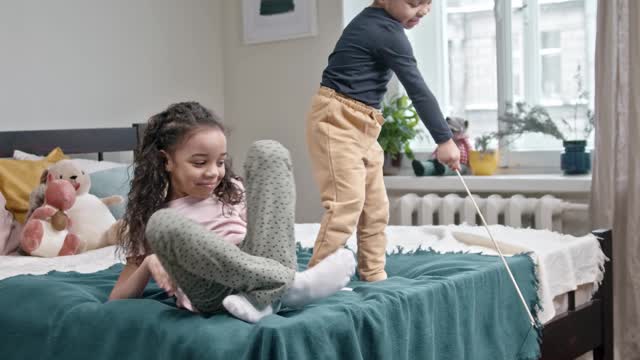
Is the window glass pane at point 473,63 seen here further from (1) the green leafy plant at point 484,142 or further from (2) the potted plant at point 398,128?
(2) the potted plant at point 398,128

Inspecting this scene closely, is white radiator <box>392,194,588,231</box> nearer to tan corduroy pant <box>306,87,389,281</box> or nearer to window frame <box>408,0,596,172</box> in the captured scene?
window frame <box>408,0,596,172</box>

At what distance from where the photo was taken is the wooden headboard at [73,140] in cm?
305

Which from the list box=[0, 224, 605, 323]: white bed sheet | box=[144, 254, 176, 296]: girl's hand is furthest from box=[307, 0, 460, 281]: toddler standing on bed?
box=[0, 224, 605, 323]: white bed sheet

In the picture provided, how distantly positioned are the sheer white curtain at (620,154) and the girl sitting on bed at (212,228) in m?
1.60

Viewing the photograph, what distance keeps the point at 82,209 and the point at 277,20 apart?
1.53 metres

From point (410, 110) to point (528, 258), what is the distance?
1.53 m

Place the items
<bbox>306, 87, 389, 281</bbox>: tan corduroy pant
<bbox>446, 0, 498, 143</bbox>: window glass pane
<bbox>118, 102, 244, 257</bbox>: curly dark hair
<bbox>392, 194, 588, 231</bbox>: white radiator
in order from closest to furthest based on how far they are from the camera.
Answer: <bbox>118, 102, 244, 257</bbox>: curly dark hair, <bbox>306, 87, 389, 281</bbox>: tan corduroy pant, <bbox>392, 194, 588, 231</bbox>: white radiator, <bbox>446, 0, 498, 143</bbox>: window glass pane

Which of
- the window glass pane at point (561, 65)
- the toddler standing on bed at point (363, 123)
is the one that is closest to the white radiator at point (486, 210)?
the window glass pane at point (561, 65)

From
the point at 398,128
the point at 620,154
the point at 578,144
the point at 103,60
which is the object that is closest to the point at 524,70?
the point at 578,144

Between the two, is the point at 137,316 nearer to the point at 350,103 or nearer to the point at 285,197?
the point at 285,197

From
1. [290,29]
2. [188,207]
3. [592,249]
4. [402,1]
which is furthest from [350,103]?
[290,29]

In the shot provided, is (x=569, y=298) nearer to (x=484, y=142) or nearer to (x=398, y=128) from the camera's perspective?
(x=484, y=142)

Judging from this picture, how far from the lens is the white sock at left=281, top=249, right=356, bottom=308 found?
1.55m

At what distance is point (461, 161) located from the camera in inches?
138
